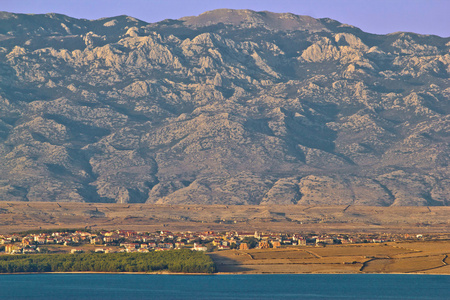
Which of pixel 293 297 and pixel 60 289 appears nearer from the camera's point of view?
pixel 293 297

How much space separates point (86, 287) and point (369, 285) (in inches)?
2137

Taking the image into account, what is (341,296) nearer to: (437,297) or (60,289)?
(437,297)

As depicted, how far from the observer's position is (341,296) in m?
184

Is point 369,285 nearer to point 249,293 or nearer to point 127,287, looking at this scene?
point 249,293

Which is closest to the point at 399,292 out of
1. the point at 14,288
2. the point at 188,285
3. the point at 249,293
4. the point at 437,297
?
the point at 437,297

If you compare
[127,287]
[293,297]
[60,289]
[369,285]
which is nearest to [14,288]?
[60,289]

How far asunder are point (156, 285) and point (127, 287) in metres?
5.59

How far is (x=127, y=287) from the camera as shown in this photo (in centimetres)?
19838

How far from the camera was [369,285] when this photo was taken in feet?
650

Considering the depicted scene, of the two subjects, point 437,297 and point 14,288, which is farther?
point 14,288

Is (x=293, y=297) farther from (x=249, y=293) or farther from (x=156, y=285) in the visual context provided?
(x=156, y=285)

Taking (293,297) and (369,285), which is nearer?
(293,297)

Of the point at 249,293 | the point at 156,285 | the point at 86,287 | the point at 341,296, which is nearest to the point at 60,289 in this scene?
the point at 86,287

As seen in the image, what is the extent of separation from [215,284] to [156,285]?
11410 mm
